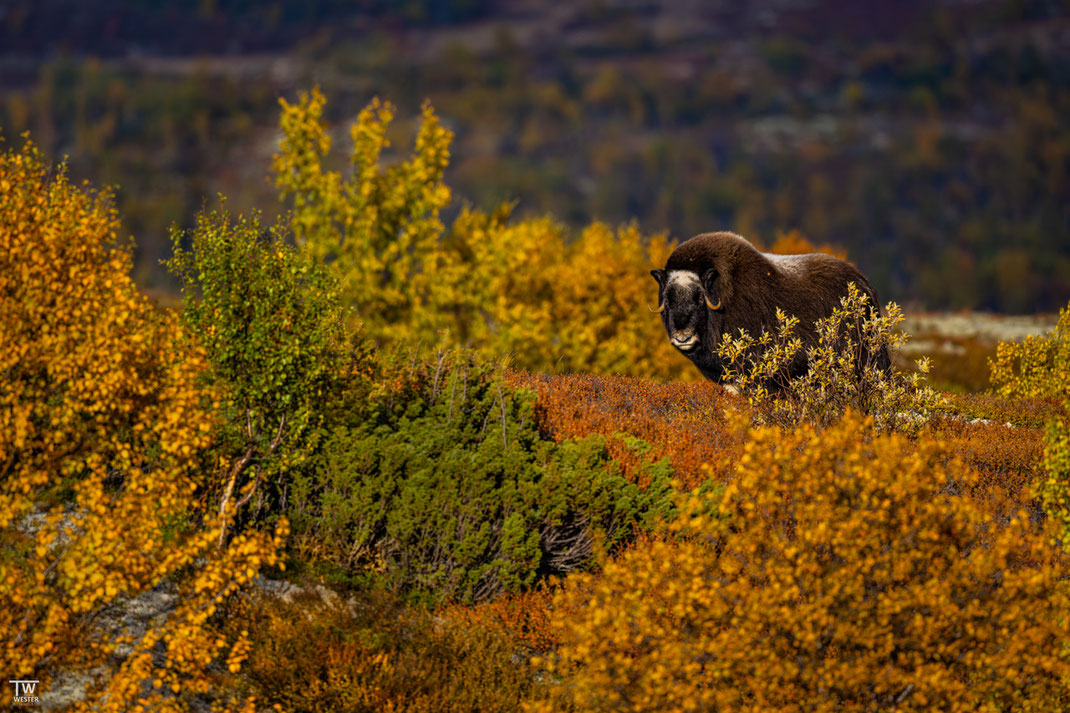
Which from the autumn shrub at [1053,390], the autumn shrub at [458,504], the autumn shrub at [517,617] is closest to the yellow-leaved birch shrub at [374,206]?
the autumn shrub at [458,504]

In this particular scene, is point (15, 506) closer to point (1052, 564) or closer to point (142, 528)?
point (142, 528)

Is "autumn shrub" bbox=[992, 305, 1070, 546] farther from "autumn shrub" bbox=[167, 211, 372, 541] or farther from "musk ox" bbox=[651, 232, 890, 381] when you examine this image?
"autumn shrub" bbox=[167, 211, 372, 541]

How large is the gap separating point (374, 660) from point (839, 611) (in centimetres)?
493

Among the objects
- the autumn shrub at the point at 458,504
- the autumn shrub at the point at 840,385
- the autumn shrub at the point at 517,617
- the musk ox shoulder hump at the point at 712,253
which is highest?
the musk ox shoulder hump at the point at 712,253

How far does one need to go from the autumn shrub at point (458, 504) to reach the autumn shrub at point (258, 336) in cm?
57

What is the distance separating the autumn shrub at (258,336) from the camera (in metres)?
12.1

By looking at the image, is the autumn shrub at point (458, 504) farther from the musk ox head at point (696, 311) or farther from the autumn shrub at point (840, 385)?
the musk ox head at point (696, 311)

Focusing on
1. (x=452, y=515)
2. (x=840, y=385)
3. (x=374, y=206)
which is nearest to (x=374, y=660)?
(x=452, y=515)

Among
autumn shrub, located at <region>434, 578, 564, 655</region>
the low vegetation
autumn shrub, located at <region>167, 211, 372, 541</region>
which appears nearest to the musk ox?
the low vegetation

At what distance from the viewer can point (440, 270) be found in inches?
1307

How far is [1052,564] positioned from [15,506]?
38.3 ft

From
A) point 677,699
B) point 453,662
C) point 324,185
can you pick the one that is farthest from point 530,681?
point 324,185

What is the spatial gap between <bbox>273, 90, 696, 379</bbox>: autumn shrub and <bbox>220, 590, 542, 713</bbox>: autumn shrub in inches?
794

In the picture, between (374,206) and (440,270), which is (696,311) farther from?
(374,206)
